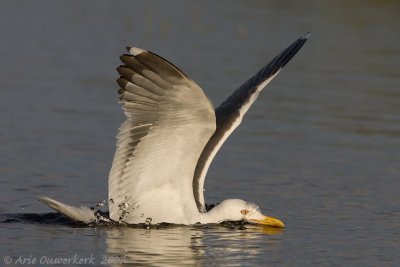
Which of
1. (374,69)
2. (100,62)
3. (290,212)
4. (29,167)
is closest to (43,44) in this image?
(100,62)

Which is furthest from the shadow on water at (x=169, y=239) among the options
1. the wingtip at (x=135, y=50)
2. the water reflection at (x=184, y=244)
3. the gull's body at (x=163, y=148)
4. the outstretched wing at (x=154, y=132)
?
the wingtip at (x=135, y=50)

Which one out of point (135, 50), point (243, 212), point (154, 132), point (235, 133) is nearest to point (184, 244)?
point (154, 132)

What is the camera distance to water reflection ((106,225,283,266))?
10.7m

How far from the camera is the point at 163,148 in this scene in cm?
1158

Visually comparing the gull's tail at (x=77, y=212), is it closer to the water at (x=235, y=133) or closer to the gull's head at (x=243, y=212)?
the water at (x=235, y=133)

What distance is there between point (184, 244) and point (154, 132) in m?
1.07

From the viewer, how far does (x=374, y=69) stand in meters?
22.3

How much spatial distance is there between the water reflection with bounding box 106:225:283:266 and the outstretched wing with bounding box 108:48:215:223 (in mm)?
358

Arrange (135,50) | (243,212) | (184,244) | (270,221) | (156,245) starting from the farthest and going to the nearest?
(243,212) → (270,221) → (184,244) → (156,245) → (135,50)

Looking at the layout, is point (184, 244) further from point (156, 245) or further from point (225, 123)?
point (225, 123)

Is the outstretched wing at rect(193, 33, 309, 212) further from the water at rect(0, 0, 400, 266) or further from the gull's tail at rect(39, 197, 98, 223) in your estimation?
the gull's tail at rect(39, 197, 98, 223)

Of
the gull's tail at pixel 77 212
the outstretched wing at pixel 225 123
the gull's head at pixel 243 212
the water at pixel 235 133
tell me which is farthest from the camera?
the gull's head at pixel 243 212

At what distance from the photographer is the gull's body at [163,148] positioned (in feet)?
36.0

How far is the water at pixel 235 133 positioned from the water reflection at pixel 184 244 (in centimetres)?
2
